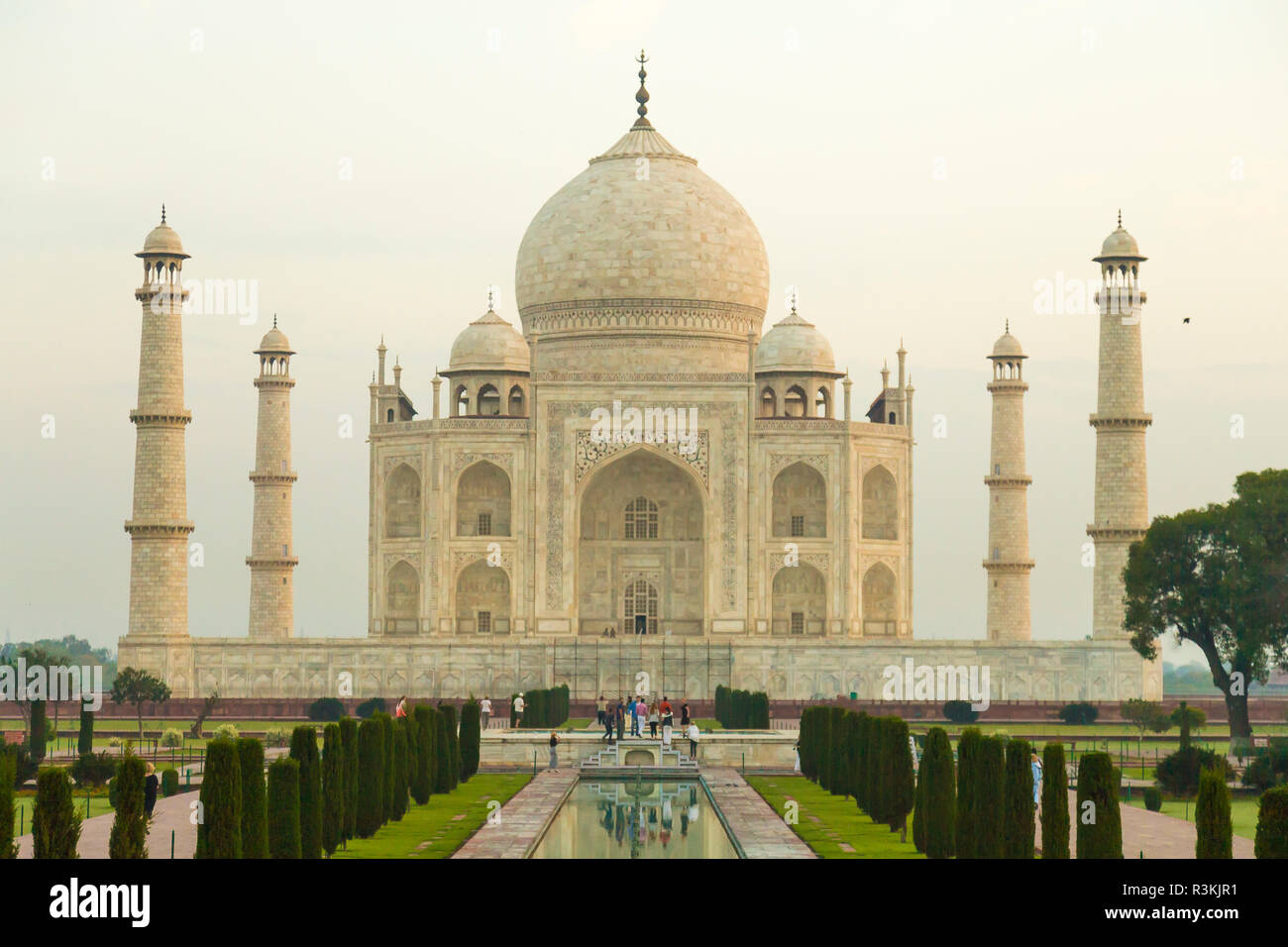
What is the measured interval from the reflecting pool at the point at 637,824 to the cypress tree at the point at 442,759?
1598mm

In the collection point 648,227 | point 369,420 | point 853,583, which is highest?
point 648,227

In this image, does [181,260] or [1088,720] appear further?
[181,260]

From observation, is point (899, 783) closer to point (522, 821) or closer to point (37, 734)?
point (522, 821)

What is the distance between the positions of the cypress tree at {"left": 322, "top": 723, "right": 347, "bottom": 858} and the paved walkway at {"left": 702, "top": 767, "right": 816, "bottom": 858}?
3.65 metres

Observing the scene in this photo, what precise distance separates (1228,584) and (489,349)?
19804 millimetres

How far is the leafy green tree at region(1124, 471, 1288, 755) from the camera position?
3136 cm

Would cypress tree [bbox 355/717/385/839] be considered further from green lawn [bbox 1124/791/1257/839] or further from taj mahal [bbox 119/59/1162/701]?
taj mahal [bbox 119/59/1162/701]

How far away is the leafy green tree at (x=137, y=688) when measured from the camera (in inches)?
1350

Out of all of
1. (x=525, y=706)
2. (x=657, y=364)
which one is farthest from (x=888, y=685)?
(x=657, y=364)

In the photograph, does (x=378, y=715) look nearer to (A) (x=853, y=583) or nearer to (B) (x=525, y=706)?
(B) (x=525, y=706)

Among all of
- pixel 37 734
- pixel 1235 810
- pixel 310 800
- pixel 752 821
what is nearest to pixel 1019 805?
pixel 752 821

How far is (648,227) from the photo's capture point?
45.7 m

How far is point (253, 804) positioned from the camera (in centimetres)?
1444
